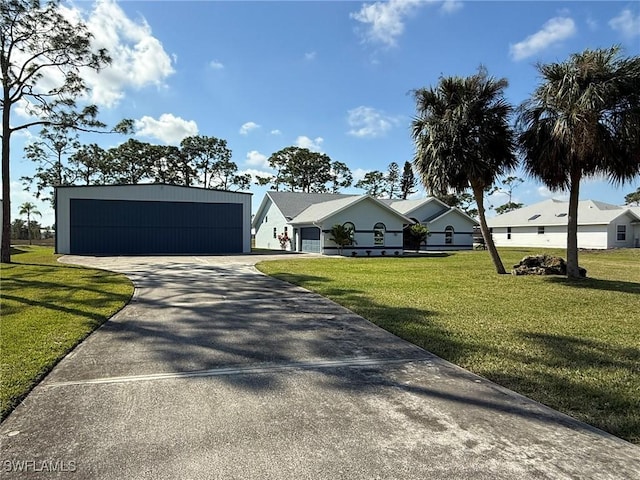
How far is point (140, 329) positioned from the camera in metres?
5.97

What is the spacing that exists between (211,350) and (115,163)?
47018mm

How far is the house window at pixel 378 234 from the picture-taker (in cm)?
2755

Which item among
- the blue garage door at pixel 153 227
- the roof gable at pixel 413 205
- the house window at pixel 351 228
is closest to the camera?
the blue garage door at pixel 153 227

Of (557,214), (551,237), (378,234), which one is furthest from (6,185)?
(557,214)

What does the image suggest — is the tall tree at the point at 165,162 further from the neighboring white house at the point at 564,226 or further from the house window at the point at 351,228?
the neighboring white house at the point at 564,226

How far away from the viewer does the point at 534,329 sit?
612 cm

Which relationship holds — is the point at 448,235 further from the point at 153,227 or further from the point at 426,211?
the point at 153,227

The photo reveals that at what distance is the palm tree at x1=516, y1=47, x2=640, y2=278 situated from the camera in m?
10.0

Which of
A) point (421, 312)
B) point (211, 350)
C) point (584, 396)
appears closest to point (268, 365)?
point (211, 350)

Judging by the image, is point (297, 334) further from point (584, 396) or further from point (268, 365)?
point (584, 396)

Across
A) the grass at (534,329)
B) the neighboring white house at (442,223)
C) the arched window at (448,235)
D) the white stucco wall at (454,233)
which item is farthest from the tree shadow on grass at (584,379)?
the arched window at (448,235)

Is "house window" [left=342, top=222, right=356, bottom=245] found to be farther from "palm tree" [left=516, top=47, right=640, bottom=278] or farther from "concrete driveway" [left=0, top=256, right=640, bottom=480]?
"concrete driveway" [left=0, top=256, right=640, bottom=480]

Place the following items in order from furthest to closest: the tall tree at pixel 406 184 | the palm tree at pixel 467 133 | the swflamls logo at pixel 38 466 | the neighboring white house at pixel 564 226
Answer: the tall tree at pixel 406 184, the neighboring white house at pixel 564 226, the palm tree at pixel 467 133, the swflamls logo at pixel 38 466

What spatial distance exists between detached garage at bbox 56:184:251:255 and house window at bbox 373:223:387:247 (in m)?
8.84
